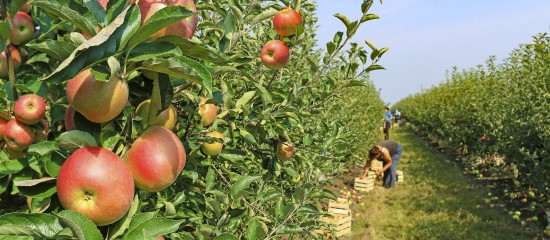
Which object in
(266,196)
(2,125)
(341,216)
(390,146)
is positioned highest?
(2,125)

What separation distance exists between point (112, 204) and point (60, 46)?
306mm

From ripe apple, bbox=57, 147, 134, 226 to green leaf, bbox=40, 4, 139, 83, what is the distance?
0.51 feet

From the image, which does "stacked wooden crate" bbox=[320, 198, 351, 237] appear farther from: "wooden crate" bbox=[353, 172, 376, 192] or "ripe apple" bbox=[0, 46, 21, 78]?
"ripe apple" bbox=[0, 46, 21, 78]

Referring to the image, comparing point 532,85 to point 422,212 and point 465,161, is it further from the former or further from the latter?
point 465,161

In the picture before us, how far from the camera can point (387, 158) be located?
9.45 m

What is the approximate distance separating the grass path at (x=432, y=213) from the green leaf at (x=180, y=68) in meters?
5.71

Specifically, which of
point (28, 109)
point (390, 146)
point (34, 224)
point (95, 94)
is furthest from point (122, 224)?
point (390, 146)

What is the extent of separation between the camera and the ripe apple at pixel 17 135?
1.22 m

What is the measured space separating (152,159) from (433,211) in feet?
23.7

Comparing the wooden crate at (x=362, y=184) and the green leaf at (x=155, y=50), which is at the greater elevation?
the green leaf at (x=155, y=50)

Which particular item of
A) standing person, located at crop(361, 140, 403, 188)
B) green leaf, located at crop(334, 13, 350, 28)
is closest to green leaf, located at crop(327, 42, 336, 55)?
green leaf, located at crop(334, 13, 350, 28)

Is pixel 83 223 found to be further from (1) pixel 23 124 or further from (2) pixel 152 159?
(1) pixel 23 124

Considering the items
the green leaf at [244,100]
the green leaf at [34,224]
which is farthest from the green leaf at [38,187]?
the green leaf at [244,100]

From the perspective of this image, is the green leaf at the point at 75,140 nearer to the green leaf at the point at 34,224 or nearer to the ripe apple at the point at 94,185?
the ripe apple at the point at 94,185
